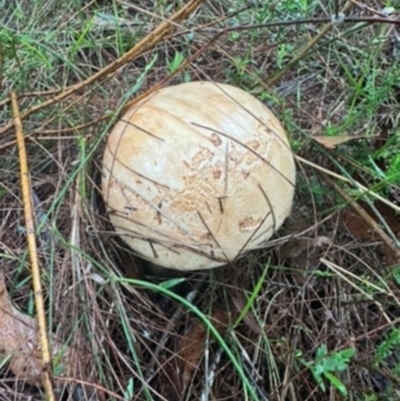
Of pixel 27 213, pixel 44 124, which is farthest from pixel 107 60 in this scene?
pixel 27 213

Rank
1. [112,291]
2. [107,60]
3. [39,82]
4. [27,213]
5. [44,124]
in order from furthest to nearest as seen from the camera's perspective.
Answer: [107,60] → [39,82] → [44,124] → [112,291] → [27,213]

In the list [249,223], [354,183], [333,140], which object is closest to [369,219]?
[354,183]

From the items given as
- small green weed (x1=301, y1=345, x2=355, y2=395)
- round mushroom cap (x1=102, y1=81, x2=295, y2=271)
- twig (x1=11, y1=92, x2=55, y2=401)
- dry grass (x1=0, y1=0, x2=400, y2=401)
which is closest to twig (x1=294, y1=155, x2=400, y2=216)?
dry grass (x1=0, y1=0, x2=400, y2=401)

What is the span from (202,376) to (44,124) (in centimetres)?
78

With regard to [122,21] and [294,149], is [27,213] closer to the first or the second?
[294,149]

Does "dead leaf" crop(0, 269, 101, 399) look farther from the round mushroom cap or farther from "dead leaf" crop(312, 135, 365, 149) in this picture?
"dead leaf" crop(312, 135, 365, 149)

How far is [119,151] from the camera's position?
1562mm

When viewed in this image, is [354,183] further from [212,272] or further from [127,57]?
[127,57]

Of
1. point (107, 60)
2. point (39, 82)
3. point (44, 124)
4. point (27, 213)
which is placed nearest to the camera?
point (27, 213)

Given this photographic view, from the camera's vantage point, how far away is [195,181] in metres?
1.50

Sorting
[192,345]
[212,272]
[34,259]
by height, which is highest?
[34,259]

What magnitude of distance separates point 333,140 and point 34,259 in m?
0.84

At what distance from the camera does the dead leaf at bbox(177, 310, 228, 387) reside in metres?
1.64

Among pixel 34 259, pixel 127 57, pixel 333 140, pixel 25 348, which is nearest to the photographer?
pixel 34 259
